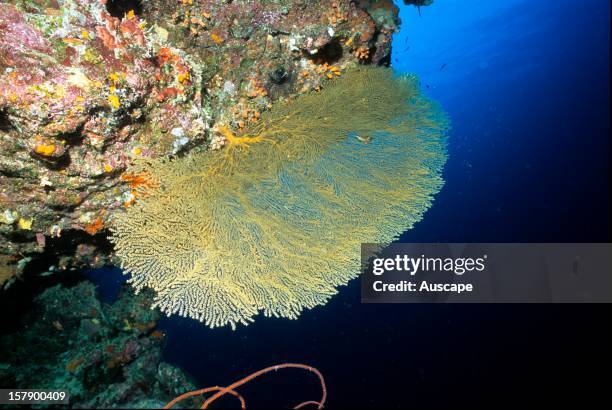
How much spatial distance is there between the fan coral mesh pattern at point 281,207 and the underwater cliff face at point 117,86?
27 cm

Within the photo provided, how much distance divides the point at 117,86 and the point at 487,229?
31.9m


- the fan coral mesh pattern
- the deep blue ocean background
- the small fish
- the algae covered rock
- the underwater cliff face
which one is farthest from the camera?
the deep blue ocean background

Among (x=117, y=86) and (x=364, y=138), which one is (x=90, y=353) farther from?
(x=364, y=138)

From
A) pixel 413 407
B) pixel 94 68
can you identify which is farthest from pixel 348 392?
pixel 94 68

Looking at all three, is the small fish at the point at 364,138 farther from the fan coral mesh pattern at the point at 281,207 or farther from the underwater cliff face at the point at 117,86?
the underwater cliff face at the point at 117,86

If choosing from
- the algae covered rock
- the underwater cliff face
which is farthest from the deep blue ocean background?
the algae covered rock

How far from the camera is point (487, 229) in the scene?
28.8 m

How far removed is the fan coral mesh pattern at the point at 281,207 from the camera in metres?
2.97

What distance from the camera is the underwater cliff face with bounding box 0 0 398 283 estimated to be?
2.34 meters

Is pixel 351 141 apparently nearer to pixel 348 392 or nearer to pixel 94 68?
pixel 94 68

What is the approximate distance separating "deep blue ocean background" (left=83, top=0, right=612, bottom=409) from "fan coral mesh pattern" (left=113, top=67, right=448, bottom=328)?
138 inches

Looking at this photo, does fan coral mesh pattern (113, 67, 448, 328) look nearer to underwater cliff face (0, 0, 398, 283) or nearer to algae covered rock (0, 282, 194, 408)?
underwater cliff face (0, 0, 398, 283)

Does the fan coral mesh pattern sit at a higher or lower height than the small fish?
lower

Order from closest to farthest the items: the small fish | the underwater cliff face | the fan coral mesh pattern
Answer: the underwater cliff face < the fan coral mesh pattern < the small fish
